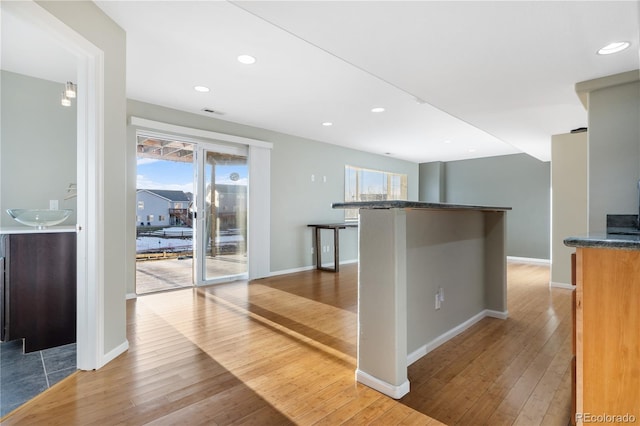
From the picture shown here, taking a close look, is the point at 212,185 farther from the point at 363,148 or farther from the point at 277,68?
the point at 363,148

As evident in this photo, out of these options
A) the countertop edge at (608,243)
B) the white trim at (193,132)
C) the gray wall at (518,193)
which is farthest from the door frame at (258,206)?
the gray wall at (518,193)

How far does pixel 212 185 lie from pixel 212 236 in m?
0.77

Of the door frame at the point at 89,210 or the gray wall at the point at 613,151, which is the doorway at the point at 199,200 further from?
the gray wall at the point at 613,151

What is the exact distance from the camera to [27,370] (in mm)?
2117

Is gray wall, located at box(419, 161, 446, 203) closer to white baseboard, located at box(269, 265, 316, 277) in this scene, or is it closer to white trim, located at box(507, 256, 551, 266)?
white trim, located at box(507, 256, 551, 266)

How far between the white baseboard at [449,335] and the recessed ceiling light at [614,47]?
7.79ft

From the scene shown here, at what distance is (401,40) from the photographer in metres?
2.12

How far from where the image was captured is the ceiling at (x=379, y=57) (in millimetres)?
1848

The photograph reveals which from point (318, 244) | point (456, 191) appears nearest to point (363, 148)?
point (318, 244)

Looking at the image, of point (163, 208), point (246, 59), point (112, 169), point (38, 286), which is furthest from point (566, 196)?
Result: point (163, 208)

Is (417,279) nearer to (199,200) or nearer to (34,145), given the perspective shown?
(199,200)

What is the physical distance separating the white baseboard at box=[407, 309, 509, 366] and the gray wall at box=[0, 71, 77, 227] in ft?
11.8

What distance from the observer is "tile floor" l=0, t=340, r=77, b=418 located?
A: 1.82 m

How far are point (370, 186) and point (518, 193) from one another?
346 cm
